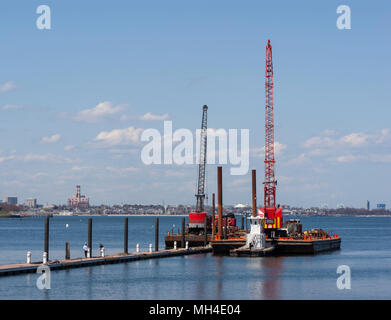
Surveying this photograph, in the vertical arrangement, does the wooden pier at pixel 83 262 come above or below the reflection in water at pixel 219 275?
above

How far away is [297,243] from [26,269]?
50.1 metres

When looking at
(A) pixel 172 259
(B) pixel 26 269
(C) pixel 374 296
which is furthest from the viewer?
(A) pixel 172 259

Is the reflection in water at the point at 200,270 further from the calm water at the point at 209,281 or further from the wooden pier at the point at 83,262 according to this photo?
the wooden pier at the point at 83,262

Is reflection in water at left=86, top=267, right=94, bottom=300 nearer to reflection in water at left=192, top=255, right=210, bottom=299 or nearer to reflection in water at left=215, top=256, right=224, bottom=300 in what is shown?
reflection in water at left=192, top=255, right=210, bottom=299
